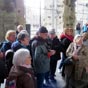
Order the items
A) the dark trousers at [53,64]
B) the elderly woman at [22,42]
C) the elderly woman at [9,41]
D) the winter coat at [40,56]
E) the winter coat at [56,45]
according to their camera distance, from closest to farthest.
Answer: the elderly woman at [22,42] → the winter coat at [40,56] → the elderly woman at [9,41] → the winter coat at [56,45] → the dark trousers at [53,64]

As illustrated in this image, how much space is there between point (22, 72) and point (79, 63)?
2.18 m

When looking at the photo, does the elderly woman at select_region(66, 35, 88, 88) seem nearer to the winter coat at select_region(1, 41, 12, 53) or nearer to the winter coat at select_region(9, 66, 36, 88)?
the winter coat at select_region(1, 41, 12, 53)

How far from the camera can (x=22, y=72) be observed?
2.70 metres

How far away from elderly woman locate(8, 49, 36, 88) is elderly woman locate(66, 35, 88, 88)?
2002 mm

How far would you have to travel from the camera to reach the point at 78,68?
15.5 feet

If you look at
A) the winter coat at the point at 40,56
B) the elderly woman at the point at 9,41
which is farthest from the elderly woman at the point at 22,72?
the elderly woman at the point at 9,41

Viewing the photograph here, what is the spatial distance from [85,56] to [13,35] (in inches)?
53.6

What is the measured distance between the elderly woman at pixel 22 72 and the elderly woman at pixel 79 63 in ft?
6.57

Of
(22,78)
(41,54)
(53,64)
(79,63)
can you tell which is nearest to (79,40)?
(79,63)

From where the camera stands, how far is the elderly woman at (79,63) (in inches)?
182

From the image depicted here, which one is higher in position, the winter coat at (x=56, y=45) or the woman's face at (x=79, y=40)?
the woman's face at (x=79, y=40)

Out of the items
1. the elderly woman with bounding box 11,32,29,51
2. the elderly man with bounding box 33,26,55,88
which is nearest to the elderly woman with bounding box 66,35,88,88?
the elderly man with bounding box 33,26,55,88

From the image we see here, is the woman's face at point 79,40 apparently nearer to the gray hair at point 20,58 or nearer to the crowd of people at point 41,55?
the crowd of people at point 41,55

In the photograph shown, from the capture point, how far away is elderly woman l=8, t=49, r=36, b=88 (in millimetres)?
2660
